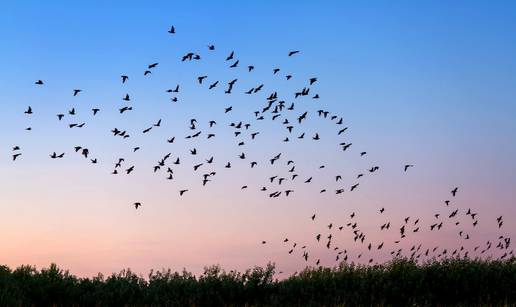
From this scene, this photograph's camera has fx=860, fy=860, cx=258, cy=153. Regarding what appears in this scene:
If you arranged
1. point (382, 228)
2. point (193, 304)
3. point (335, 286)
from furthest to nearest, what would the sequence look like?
point (382, 228) → point (335, 286) → point (193, 304)

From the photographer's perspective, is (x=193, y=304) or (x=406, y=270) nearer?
(x=193, y=304)

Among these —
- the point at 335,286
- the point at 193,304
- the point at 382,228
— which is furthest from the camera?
the point at 382,228

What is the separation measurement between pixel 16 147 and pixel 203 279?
8.75 metres

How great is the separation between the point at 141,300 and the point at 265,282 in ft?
16.1

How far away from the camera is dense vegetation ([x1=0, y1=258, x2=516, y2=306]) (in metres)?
30.8

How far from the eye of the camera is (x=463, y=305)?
30734mm

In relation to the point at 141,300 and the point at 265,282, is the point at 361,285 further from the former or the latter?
the point at 141,300

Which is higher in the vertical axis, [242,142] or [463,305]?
[242,142]

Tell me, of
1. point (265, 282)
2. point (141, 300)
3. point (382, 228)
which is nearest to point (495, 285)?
point (382, 228)

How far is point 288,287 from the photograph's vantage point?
31.6 m

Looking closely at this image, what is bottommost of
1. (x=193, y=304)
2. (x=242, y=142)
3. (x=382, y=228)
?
(x=193, y=304)

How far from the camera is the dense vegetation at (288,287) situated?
30797 millimetres

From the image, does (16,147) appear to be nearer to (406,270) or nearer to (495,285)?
(406,270)

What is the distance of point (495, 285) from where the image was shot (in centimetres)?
3297
